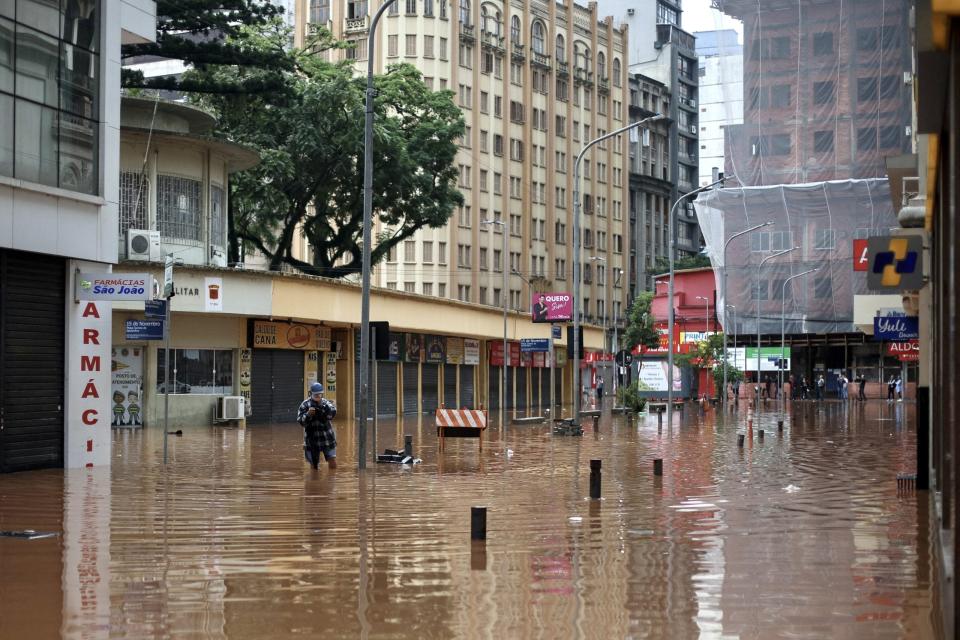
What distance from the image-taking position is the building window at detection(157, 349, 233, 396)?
42.9 metres

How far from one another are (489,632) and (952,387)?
10.5 feet

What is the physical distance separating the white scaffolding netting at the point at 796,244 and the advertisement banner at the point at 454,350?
1327 centimetres

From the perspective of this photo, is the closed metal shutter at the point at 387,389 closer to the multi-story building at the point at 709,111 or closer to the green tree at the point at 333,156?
the green tree at the point at 333,156

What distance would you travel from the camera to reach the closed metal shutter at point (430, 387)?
5922 cm

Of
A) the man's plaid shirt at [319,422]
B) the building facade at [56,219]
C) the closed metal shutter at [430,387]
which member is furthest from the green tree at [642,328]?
the man's plaid shirt at [319,422]

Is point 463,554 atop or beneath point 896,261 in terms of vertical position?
beneath

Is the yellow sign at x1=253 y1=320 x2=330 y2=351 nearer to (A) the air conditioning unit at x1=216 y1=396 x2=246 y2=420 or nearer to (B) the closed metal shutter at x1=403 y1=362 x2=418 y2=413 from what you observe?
(A) the air conditioning unit at x1=216 y1=396 x2=246 y2=420

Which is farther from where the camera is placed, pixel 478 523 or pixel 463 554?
pixel 478 523

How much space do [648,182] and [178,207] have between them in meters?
82.0

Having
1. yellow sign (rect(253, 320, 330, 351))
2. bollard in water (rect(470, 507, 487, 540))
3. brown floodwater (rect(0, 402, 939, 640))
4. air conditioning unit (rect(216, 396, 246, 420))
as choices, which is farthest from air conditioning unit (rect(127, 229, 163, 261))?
bollard in water (rect(470, 507, 487, 540))

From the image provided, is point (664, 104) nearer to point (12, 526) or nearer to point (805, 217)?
point (805, 217)

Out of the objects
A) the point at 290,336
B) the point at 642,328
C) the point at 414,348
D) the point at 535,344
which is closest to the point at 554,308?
the point at 535,344

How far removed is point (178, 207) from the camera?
4222cm

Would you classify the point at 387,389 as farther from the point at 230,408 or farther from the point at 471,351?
the point at 230,408
